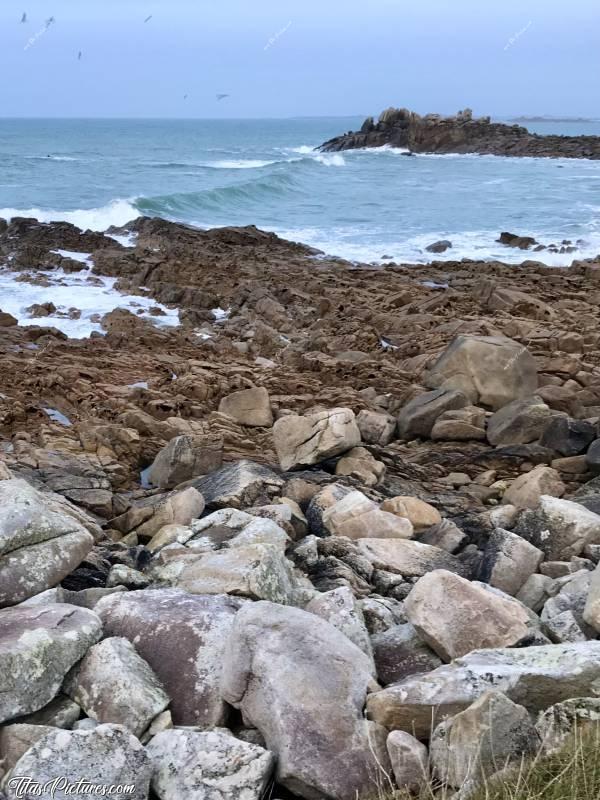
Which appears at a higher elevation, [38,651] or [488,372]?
[38,651]

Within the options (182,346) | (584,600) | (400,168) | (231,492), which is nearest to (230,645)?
(584,600)

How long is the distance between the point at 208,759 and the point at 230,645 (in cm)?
60

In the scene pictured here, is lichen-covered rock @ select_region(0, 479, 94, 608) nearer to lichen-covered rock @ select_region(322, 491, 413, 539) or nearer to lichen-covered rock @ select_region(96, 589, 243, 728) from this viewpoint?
lichen-covered rock @ select_region(96, 589, 243, 728)

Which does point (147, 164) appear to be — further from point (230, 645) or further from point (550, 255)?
point (230, 645)

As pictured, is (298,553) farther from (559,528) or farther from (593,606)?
(593,606)

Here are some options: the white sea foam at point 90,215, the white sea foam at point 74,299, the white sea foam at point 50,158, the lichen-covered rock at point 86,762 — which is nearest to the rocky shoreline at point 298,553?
the lichen-covered rock at point 86,762

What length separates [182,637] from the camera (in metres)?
4.20

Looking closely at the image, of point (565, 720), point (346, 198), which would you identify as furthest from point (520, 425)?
point (346, 198)

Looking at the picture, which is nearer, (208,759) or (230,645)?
(208,759)

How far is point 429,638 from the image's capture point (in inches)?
171

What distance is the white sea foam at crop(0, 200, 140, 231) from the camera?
29.9 m

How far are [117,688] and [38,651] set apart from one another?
0.38m
